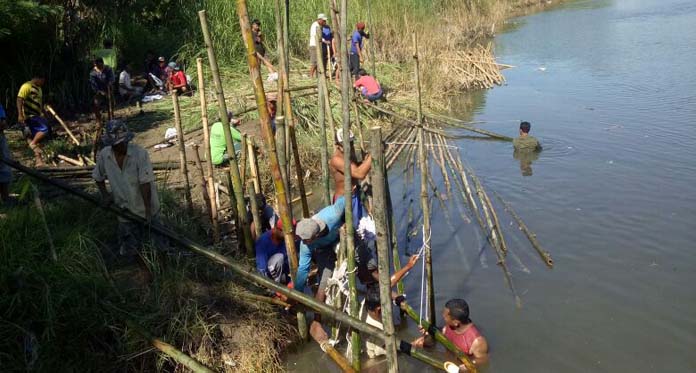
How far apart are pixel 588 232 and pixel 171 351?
5517 mm

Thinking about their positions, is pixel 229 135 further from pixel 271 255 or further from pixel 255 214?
pixel 271 255

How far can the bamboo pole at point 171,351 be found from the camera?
3.90m

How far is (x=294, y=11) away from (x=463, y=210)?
32.5ft

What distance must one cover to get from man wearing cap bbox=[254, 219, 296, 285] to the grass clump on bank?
11.4 inches

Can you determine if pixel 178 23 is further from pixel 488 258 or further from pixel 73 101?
pixel 488 258

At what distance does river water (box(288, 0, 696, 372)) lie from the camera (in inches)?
208

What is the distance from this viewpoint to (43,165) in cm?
843

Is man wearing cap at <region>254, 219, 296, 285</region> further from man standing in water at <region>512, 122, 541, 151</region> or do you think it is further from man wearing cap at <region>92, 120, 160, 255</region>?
man standing in water at <region>512, 122, 541, 151</region>

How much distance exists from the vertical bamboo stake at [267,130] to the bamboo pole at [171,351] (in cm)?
111

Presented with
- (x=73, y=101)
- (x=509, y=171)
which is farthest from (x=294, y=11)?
(x=509, y=171)

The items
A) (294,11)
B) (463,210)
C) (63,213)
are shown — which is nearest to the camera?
(63,213)

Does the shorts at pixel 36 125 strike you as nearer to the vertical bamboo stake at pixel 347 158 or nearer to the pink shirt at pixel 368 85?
the pink shirt at pixel 368 85

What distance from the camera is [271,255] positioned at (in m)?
5.30

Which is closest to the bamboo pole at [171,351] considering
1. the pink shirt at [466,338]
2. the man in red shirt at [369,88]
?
the pink shirt at [466,338]
